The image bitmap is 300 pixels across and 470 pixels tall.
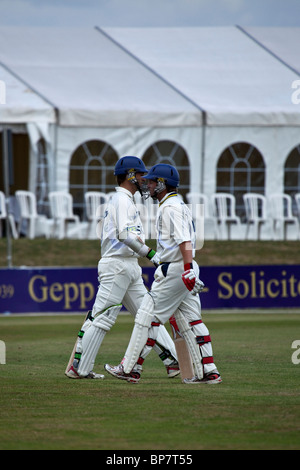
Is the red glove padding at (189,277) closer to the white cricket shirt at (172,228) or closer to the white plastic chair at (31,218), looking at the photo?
the white cricket shirt at (172,228)

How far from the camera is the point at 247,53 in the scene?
88.0ft

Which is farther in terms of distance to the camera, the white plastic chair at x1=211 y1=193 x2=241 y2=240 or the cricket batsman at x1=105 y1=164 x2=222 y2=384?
the white plastic chair at x1=211 y1=193 x2=241 y2=240

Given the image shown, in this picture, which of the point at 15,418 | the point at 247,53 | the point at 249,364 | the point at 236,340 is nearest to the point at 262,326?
the point at 236,340

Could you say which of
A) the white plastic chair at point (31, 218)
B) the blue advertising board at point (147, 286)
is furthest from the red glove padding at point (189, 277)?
the white plastic chair at point (31, 218)

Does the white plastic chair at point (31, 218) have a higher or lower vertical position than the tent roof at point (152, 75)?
lower

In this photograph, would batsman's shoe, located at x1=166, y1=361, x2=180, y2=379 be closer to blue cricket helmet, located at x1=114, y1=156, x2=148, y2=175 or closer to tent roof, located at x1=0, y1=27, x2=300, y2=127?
blue cricket helmet, located at x1=114, y1=156, x2=148, y2=175

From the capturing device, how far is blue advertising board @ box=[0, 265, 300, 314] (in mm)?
18469

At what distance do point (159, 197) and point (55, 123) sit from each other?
49.7ft

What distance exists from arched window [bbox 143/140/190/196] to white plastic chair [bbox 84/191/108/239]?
1751 millimetres

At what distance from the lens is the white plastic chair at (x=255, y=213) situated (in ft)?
79.9

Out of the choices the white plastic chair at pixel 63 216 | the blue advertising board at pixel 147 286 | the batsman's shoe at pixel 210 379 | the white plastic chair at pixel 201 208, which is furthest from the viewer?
the white plastic chair at pixel 201 208

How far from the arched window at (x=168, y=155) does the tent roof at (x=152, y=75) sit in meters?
0.72

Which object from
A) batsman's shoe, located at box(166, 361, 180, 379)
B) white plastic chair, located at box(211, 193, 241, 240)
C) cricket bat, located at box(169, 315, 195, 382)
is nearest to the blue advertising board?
white plastic chair, located at box(211, 193, 241, 240)
